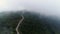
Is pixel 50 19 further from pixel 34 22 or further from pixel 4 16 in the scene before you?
pixel 4 16

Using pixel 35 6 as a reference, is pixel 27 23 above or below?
below

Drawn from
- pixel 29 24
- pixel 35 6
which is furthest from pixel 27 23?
pixel 35 6

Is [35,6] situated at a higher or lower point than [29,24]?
higher

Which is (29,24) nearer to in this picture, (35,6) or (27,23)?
(27,23)

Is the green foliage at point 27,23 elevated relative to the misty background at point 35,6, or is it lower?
lower

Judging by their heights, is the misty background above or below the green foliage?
above

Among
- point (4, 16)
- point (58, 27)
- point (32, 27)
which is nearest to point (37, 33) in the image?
point (32, 27)

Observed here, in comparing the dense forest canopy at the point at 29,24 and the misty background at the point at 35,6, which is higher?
the misty background at the point at 35,6

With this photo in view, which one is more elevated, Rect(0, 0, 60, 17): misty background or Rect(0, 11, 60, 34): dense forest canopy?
Rect(0, 0, 60, 17): misty background
